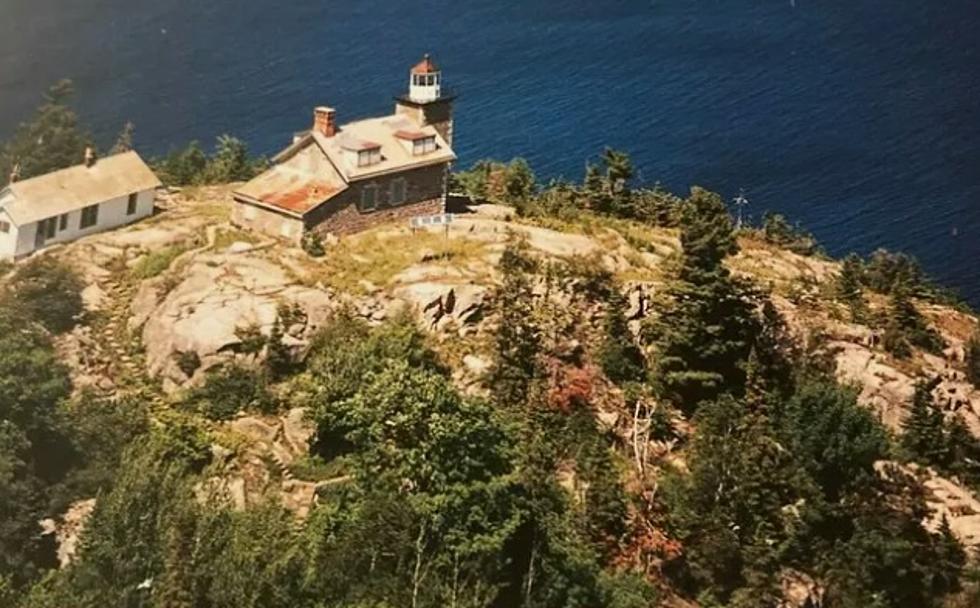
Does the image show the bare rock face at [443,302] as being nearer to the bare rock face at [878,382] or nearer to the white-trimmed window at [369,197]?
the white-trimmed window at [369,197]

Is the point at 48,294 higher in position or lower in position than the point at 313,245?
lower

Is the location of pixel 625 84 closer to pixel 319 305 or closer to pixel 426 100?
pixel 426 100

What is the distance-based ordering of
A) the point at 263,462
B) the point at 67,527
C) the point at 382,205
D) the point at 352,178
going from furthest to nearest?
the point at 382,205 < the point at 352,178 < the point at 263,462 < the point at 67,527

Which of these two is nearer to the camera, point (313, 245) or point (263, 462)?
point (263, 462)

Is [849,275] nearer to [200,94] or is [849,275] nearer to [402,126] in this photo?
[402,126]

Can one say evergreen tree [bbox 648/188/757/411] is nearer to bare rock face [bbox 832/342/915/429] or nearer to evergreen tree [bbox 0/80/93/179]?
bare rock face [bbox 832/342/915/429]

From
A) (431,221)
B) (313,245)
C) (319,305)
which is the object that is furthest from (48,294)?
(431,221)

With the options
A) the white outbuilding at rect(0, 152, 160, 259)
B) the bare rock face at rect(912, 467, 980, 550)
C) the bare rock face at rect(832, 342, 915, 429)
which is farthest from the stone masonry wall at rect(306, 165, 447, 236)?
the bare rock face at rect(912, 467, 980, 550)

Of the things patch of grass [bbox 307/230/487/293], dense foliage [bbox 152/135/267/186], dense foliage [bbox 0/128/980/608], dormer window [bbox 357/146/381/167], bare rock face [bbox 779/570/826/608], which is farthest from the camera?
dense foliage [bbox 152/135/267/186]
